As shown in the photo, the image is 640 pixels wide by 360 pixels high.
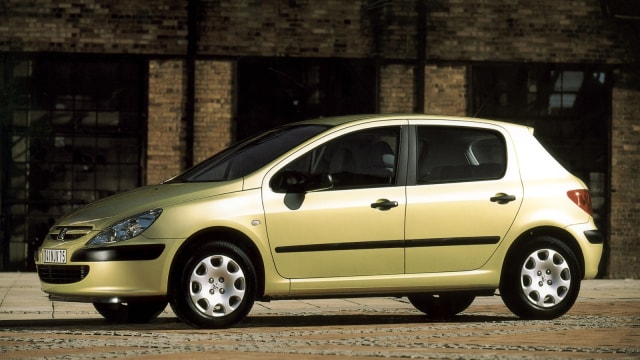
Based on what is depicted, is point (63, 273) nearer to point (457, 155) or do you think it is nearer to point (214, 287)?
point (214, 287)

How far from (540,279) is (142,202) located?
3.54m

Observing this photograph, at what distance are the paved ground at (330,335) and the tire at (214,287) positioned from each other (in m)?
0.14

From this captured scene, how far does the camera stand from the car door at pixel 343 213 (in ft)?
36.0

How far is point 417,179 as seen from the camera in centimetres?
1150

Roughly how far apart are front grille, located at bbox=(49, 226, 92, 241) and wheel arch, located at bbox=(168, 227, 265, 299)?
2.45 feet

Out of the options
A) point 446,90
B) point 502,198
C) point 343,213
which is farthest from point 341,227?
point 446,90

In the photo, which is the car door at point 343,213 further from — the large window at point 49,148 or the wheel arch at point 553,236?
the large window at point 49,148

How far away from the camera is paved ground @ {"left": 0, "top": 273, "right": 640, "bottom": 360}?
925cm

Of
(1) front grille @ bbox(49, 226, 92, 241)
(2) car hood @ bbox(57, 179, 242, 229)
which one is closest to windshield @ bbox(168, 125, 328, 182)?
(2) car hood @ bbox(57, 179, 242, 229)

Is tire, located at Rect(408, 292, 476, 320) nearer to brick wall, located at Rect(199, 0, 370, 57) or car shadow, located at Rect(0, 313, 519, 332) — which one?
car shadow, located at Rect(0, 313, 519, 332)

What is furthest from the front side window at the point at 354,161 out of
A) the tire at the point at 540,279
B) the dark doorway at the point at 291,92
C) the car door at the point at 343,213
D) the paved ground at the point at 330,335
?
the dark doorway at the point at 291,92

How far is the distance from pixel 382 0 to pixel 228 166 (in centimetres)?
928

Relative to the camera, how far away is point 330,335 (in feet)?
34.3

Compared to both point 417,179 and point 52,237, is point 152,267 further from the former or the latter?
point 417,179
